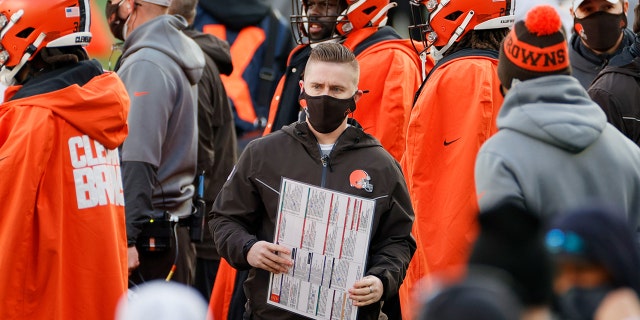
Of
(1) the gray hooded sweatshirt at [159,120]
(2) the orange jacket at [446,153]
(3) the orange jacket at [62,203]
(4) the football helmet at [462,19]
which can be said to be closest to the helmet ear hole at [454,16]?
(4) the football helmet at [462,19]

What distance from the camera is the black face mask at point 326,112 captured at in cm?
548

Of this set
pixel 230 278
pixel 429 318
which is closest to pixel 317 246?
pixel 230 278

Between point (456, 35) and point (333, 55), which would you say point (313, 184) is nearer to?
point (333, 55)

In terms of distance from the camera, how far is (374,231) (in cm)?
534

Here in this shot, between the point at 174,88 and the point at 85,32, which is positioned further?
the point at 174,88

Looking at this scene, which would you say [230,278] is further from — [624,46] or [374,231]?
[624,46]

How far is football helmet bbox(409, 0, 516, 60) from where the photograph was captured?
645 cm

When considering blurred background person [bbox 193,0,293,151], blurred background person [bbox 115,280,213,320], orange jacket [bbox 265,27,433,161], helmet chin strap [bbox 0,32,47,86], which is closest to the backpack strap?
orange jacket [bbox 265,27,433,161]

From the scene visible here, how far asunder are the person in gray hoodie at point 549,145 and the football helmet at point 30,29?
2.43m

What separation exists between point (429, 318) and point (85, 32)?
389cm

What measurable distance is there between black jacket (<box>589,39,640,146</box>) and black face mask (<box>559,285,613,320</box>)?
11.1 feet

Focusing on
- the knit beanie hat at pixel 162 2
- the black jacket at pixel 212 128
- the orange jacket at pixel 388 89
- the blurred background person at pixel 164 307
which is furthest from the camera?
the black jacket at pixel 212 128

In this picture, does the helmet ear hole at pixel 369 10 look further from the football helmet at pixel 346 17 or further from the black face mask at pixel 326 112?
the black face mask at pixel 326 112

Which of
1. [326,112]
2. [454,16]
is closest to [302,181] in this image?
[326,112]
